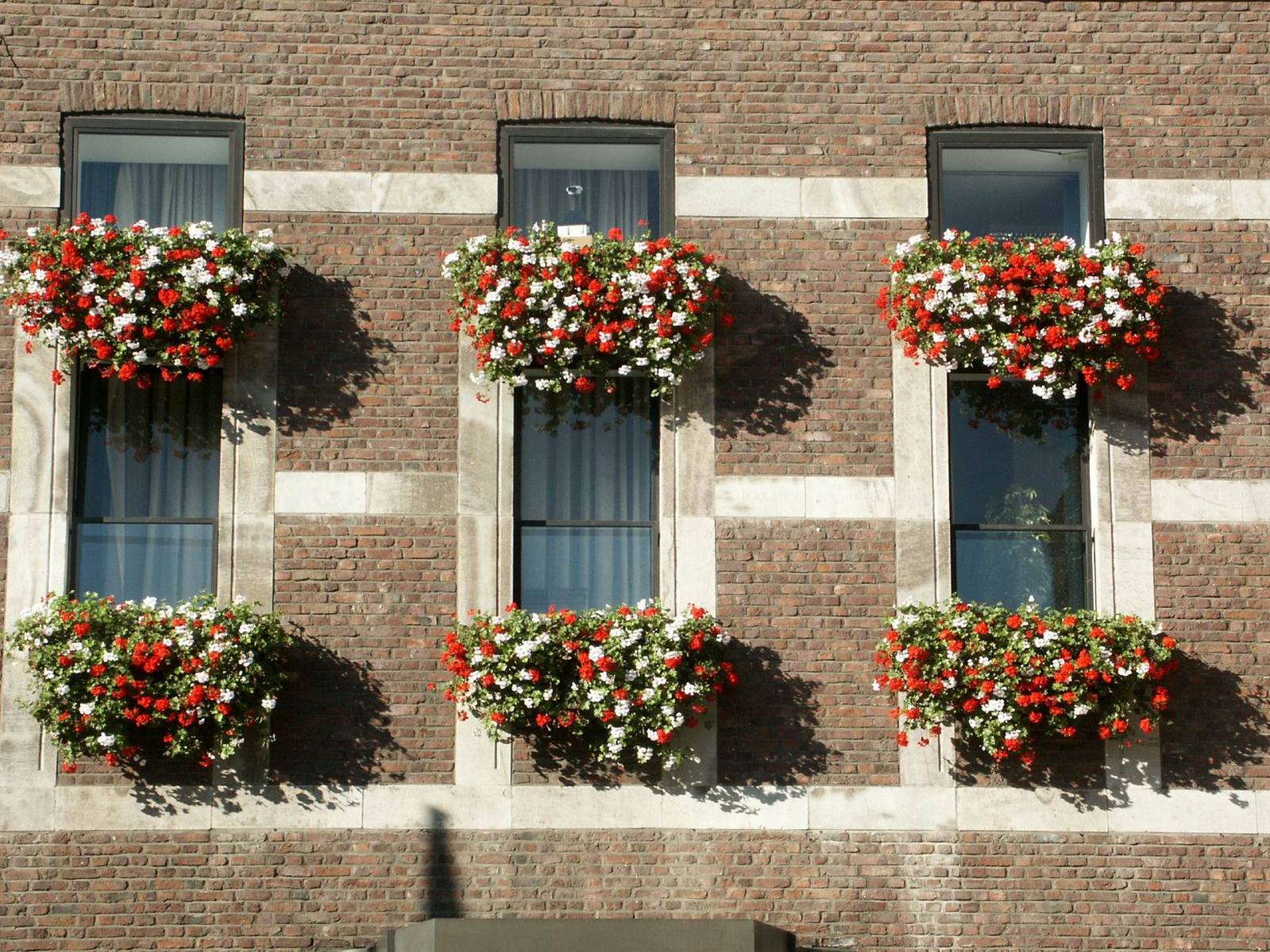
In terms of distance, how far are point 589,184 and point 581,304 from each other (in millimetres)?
1313

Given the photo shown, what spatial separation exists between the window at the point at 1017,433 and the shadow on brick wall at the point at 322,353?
422 cm

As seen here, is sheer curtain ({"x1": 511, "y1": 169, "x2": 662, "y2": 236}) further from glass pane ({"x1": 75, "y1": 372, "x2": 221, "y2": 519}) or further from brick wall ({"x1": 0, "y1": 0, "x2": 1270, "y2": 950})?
glass pane ({"x1": 75, "y1": 372, "x2": 221, "y2": 519})

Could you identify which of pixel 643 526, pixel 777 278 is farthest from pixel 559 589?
pixel 777 278

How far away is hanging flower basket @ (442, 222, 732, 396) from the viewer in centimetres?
1105

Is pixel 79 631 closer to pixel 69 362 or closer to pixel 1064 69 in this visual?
pixel 69 362

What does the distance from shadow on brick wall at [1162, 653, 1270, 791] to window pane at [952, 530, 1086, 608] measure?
3.10 ft

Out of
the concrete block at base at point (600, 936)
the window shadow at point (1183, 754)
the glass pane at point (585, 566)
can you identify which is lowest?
the concrete block at base at point (600, 936)

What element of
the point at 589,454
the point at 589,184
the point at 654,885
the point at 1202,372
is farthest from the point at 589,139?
the point at 654,885

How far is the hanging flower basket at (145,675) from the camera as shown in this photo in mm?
10398

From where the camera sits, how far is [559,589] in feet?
37.6

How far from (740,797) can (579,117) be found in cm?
496

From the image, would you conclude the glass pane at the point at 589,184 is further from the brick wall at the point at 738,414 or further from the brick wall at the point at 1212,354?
the brick wall at the point at 1212,354

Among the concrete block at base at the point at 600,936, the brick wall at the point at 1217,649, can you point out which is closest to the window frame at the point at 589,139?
the brick wall at the point at 1217,649

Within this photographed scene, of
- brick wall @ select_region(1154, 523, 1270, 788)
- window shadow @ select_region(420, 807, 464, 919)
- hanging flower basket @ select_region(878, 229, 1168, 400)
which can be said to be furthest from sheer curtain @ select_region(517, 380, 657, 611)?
brick wall @ select_region(1154, 523, 1270, 788)
